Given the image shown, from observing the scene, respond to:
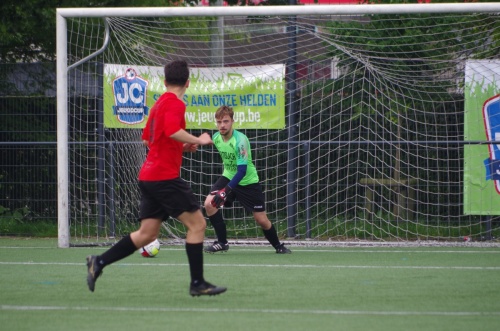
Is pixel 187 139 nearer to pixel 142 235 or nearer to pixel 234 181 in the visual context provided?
pixel 142 235

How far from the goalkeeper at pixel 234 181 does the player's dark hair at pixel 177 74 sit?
3.69 m

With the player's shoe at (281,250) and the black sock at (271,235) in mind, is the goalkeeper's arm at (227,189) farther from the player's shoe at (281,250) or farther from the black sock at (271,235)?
the player's shoe at (281,250)

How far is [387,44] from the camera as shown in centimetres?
1371

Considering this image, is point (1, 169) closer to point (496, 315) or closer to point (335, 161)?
point (335, 161)

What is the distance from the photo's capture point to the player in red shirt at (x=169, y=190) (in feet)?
24.2

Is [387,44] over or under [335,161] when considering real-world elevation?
Answer: over

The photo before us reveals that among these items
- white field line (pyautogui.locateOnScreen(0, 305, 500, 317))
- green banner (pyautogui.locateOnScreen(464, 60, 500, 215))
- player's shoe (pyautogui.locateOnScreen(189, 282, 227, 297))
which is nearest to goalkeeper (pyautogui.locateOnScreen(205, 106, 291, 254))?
green banner (pyautogui.locateOnScreen(464, 60, 500, 215))

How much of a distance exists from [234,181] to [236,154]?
13.2 inches

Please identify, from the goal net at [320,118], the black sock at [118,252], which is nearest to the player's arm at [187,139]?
the black sock at [118,252]

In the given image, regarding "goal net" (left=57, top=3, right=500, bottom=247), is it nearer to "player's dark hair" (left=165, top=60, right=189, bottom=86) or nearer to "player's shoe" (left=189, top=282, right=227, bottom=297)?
"player's dark hair" (left=165, top=60, right=189, bottom=86)

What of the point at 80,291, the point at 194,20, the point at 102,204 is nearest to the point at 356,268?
the point at 80,291

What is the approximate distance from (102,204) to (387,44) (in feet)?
16.0

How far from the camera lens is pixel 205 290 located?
289 inches

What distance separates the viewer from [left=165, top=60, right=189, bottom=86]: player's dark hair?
25.0ft
